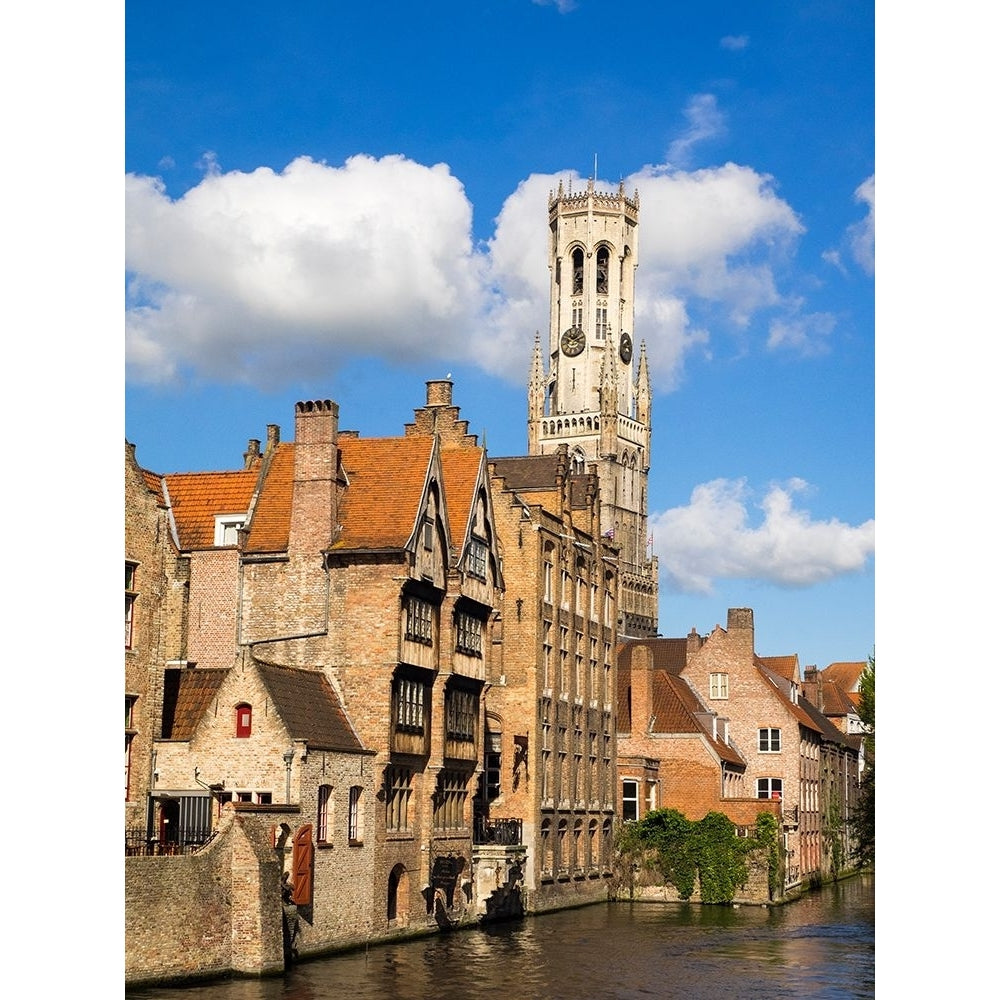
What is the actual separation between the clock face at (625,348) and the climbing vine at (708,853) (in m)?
127

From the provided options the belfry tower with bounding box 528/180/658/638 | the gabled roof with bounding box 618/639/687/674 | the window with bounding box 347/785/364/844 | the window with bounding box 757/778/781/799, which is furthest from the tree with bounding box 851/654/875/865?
the belfry tower with bounding box 528/180/658/638

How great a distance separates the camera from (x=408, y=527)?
1687 inches

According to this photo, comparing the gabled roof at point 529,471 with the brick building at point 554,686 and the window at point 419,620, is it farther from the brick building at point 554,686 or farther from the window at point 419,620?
the window at point 419,620

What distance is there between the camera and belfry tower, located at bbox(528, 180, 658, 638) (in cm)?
17825

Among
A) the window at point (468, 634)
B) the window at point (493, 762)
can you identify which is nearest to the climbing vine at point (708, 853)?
the window at point (493, 762)

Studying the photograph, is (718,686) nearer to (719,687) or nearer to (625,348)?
(719,687)

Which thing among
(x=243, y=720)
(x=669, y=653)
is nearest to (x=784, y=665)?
(x=669, y=653)

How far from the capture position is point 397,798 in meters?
43.2

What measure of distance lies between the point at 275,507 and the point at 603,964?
1535 centimetres

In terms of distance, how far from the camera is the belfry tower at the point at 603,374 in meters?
178
